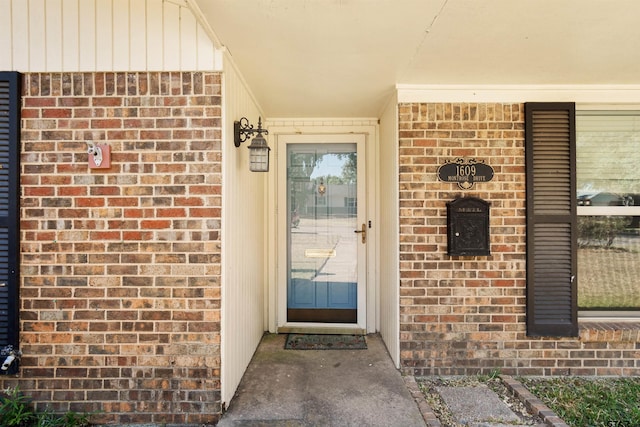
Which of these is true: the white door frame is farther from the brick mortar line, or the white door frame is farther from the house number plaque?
the brick mortar line

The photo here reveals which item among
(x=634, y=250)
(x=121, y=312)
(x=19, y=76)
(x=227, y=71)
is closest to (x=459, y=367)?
(x=634, y=250)

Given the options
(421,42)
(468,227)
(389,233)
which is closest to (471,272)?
(468,227)

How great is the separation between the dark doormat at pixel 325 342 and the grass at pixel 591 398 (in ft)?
4.69

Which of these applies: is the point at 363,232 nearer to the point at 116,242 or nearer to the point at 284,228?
the point at 284,228

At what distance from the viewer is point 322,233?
3.81 meters

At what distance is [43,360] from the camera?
228 cm

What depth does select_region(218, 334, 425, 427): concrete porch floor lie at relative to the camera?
2.24 metres

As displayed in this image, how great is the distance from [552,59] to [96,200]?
3.28m

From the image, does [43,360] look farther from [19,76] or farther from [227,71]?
[227,71]

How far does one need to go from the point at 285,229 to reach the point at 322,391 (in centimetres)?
176

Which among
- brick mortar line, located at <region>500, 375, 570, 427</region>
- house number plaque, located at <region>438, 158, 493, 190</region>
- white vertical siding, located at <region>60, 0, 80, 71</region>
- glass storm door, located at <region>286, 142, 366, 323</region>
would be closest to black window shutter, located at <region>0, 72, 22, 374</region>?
white vertical siding, located at <region>60, 0, 80, 71</region>

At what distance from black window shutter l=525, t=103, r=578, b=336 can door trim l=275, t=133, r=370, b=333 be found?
156 cm

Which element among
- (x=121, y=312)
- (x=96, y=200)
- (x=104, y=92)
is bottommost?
(x=121, y=312)

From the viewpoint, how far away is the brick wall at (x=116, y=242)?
89.1 inches
